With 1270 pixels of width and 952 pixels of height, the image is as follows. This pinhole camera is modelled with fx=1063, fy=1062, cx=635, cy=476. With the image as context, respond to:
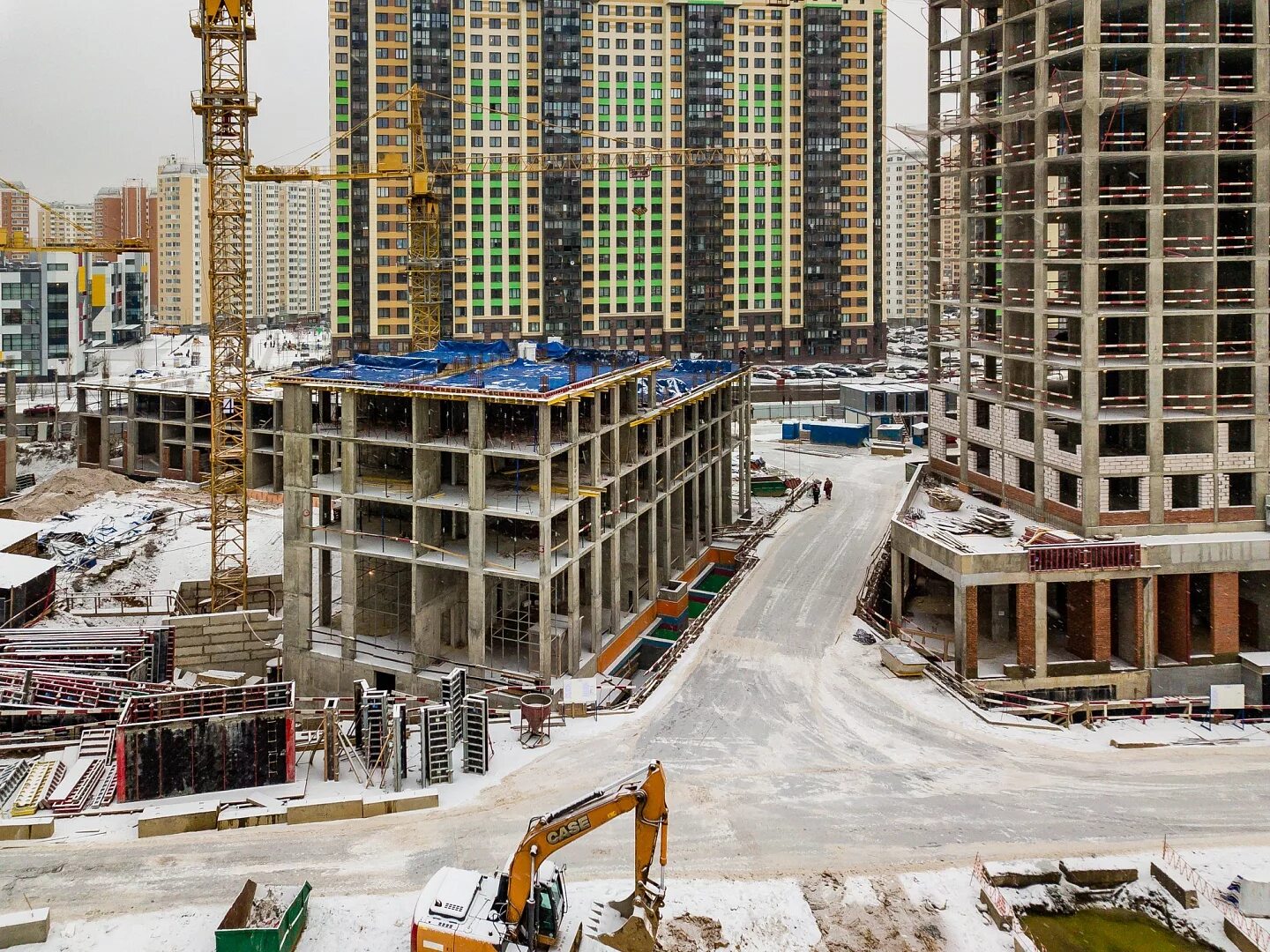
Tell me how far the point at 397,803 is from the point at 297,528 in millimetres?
15795

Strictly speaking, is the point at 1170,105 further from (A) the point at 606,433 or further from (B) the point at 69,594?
(B) the point at 69,594

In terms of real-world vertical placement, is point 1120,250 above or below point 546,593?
above

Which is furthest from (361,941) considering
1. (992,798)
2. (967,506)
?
(967,506)

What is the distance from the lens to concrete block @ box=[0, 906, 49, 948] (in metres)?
18.1

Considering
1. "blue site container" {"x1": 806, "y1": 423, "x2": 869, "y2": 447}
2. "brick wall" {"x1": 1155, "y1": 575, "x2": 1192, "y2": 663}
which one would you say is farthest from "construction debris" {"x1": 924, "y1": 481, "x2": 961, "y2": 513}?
"blue site container" {"x1": 806, "y1": 423, "x2": 869, "y2": 447}

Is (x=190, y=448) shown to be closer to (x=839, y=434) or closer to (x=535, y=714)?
(x=839, y=434)

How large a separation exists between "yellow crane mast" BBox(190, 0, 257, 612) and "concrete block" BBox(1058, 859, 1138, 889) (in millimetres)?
34730

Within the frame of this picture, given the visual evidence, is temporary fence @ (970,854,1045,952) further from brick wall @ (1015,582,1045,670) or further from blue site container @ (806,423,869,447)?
blue site container @ (806,423,869,447)

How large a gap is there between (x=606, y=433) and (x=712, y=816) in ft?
59.1

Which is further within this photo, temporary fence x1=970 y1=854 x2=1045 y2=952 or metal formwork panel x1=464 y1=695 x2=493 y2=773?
metal formwork panel x1=464 y1=695 x2=493 y2=773

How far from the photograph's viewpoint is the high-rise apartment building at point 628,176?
10644cm

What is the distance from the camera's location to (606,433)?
38656 mm

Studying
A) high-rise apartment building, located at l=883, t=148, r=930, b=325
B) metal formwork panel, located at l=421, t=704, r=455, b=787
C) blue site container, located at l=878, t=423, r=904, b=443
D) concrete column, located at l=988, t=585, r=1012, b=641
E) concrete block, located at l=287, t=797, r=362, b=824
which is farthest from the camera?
high-rise apartment building, located at l=883, t=148, r=930, b=325

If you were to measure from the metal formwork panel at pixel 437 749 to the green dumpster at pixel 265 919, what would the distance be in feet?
17.1
